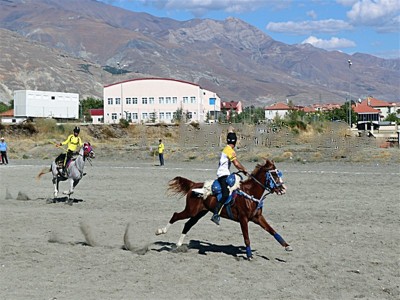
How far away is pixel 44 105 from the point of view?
106m

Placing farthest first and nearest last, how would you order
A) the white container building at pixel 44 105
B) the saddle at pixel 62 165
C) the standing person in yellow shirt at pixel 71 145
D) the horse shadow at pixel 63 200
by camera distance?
the white container building at pixel 44 105, the horse shadow at pixel 63 200, the saddle at pixel 62 165, the standing person in yellow shirt at pixel 71 145

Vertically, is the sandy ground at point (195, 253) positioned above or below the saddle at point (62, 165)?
below

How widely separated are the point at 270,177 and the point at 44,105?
99.2 meters

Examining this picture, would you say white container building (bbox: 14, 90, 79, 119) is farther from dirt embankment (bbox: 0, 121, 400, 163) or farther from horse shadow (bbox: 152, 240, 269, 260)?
horse shadow (bbox: 152, 240, 269, 260)

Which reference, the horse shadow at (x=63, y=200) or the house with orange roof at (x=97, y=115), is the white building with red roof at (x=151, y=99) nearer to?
the house with orange roof at (x=97, y=115)

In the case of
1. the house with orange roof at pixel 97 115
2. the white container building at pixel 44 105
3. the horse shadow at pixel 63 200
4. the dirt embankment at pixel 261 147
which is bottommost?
the horse shadow at pixel 63 200

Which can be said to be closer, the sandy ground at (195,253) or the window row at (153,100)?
the sandy ground at (195,253)

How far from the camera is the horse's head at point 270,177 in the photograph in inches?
426

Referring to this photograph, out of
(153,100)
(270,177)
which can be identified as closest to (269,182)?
(270,177)

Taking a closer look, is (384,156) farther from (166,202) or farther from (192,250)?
(192,250)

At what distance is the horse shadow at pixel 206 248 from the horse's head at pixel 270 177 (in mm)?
1232

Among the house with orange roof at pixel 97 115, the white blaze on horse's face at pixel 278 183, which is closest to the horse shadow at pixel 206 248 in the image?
the white blaze on horse's face at pixel 278 183

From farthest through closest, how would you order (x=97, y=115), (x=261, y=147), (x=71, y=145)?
(x=97, y=115), (x=261, y=147), (x=71, y=145)

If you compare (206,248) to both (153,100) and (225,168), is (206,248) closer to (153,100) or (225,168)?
(225,168)
